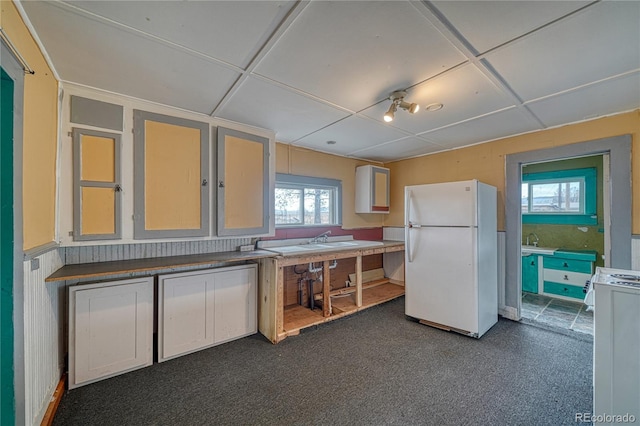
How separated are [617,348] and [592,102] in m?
2.03

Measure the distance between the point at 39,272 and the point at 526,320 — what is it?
460 cm

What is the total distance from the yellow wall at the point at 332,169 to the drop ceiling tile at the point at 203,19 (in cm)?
199

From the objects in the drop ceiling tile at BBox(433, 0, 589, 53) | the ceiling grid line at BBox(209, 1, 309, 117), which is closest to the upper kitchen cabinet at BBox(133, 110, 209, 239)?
the ceiling grid line at BBox(209, 1, 309, 117)

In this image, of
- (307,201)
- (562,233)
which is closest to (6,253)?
(307,201)

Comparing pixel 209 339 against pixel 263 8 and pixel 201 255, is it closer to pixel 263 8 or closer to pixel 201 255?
pixel 201 255

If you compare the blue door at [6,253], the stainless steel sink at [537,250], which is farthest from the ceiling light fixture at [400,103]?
the stainless steel sink at [537,250]

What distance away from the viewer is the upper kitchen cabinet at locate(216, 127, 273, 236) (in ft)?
8.33

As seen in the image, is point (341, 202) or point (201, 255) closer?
point (201, 255)

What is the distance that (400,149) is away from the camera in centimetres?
374

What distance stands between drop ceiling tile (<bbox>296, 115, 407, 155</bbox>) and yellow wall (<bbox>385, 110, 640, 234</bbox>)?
110 cm

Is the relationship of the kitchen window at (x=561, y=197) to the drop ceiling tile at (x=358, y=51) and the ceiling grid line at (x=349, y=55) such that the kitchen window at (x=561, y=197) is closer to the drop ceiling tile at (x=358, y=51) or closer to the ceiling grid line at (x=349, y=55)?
the ceiling grid line at (x=349, y=55)

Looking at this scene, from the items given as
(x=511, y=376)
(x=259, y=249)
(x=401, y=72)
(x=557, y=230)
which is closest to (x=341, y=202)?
(x=259, y=249)

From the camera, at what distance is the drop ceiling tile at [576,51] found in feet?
4.12

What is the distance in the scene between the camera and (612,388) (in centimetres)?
132
